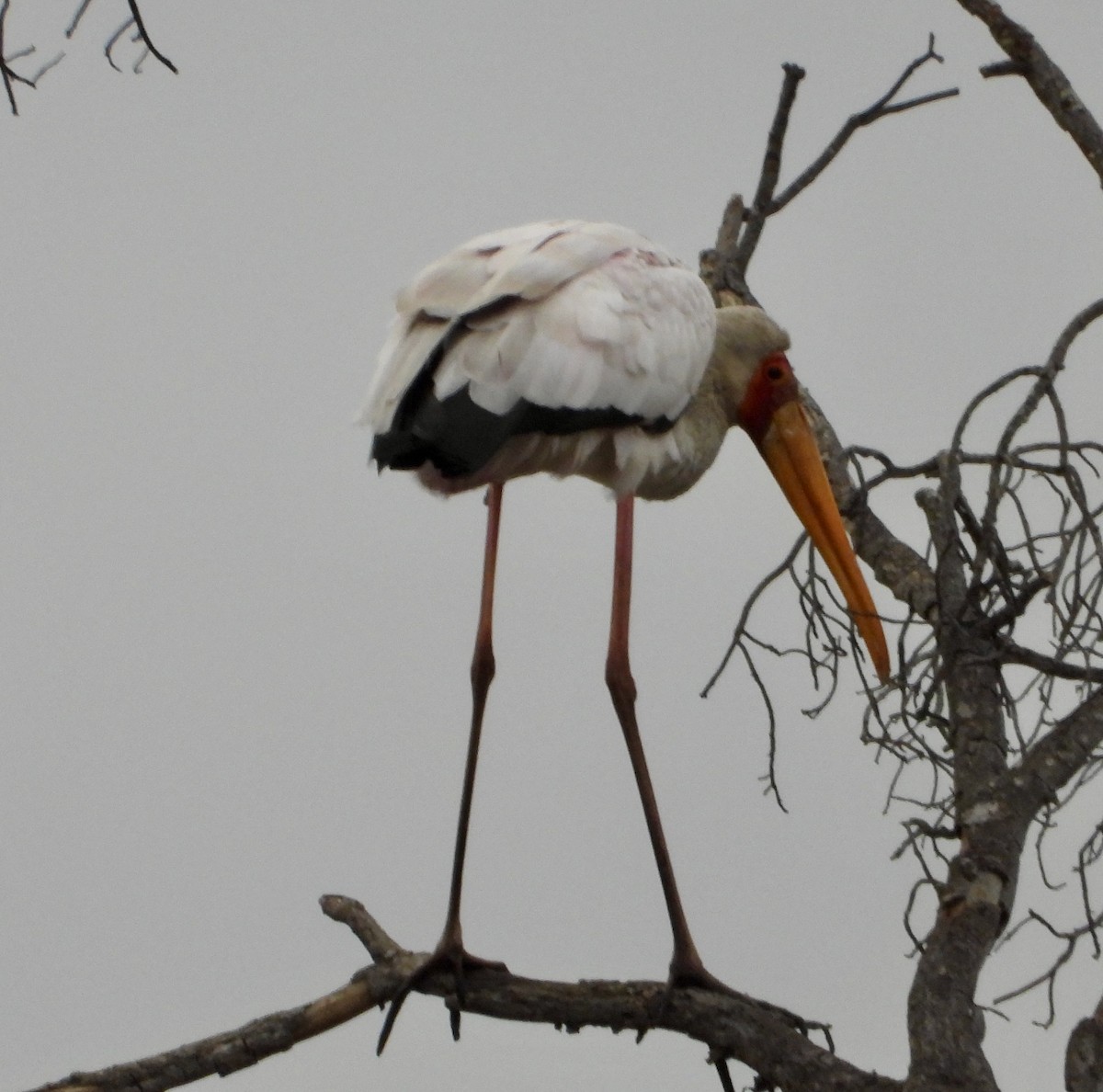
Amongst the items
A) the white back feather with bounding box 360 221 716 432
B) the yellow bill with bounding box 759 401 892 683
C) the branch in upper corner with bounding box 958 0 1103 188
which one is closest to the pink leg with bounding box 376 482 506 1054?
the white back feather with bounding box 360 221 716 432

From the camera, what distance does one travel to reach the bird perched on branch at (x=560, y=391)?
18.1 ft

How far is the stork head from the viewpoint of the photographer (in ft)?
22.6

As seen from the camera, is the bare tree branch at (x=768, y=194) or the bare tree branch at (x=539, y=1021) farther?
the bare tree branch at (x=768, y=194)

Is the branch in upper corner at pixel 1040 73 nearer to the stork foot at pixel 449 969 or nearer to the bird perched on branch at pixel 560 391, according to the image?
the bird perched on branch at pixel 560 391

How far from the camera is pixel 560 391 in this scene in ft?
18.5

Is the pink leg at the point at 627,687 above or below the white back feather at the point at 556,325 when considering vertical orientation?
below

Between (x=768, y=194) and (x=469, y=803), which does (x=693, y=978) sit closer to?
(x=469, y=803)

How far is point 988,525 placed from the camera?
4840 mm

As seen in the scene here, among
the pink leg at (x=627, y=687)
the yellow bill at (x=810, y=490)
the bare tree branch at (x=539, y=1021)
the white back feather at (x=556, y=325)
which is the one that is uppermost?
the yellow bill at (x=810, y=490)

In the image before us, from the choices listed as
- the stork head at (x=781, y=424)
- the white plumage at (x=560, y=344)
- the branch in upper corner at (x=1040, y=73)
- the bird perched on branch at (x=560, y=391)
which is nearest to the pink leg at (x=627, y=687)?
the bird perched on branch at (x=560, y=391)

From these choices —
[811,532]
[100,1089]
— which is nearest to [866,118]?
[811,532]

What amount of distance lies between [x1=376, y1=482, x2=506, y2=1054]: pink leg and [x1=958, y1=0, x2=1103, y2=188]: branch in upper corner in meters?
1.93

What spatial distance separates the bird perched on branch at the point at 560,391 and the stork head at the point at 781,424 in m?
0.04

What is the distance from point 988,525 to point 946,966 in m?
1.01
